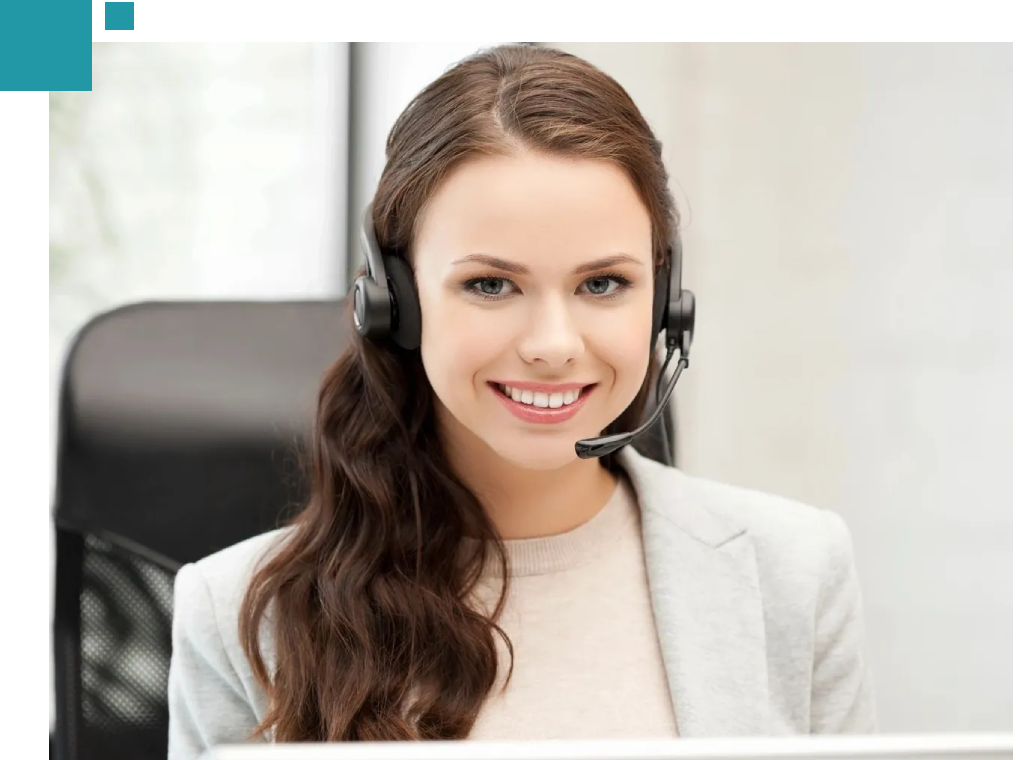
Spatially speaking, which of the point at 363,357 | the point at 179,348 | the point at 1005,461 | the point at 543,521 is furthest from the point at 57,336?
the point at 1005,461

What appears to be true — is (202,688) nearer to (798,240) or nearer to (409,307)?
(409,307)

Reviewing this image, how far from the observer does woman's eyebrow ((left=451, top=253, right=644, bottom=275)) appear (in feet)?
3.07

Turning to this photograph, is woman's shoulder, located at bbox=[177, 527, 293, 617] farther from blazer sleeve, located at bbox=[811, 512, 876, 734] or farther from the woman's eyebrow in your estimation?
blazer sleeve, located at bbox=[811, 512, 876, 734]

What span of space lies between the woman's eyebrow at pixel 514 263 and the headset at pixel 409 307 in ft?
0.28

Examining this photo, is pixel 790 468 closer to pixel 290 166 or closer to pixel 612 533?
pixel 612 533

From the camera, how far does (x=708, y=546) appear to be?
1166mm

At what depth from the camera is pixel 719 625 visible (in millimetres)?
1129

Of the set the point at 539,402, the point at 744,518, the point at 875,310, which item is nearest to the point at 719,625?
the point at 744,518

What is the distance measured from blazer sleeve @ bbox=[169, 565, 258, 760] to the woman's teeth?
407mm

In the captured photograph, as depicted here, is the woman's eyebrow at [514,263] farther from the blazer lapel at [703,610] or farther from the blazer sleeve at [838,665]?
the blazer sleeve at [838,665]

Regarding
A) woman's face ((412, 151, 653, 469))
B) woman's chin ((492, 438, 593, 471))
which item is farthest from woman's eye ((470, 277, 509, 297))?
woman's chin ((492, 438, 593, 471))

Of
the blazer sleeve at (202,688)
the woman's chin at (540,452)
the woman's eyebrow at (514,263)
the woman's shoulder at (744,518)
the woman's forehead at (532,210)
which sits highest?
the woman's forehead at (532,210)

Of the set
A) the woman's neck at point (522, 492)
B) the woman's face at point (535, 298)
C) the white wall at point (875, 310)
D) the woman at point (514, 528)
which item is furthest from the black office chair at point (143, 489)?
the white wall at point (875, 310)

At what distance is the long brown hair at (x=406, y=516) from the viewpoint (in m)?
1.00
